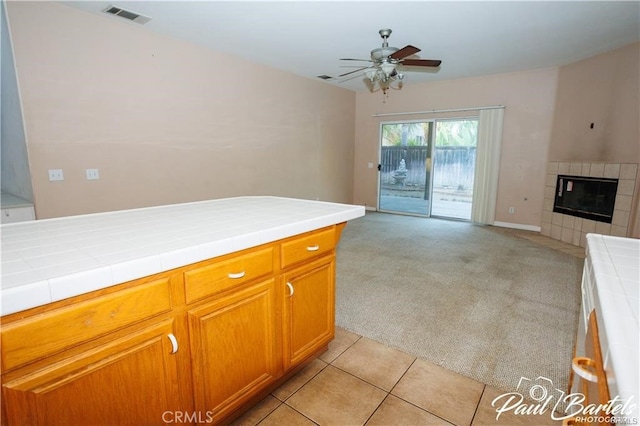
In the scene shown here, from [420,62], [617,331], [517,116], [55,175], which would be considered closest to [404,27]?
[420,62]

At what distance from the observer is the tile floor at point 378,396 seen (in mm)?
1545

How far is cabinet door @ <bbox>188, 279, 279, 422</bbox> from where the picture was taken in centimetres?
125

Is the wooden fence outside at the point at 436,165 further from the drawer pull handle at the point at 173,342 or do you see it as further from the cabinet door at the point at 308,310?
the drawer pull handle at the point at 173,342

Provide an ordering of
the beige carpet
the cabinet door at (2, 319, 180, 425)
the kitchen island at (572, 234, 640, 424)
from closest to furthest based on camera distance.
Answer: the kitchen island at (572, 234, 640, 424) → the cabinet door at (2, 319, 180, 425) → the beige carpet

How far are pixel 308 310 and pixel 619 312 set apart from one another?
1.28 m

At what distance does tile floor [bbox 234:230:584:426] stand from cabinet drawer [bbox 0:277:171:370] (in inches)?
34.2

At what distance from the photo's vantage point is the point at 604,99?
167 inches

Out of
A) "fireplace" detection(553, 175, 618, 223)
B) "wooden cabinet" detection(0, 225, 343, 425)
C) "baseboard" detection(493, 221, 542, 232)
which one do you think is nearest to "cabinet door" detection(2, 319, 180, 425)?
"wooden cabinet" detection(0, 225, 343, 425)

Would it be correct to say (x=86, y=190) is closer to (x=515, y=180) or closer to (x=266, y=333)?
(x=266, y=333)

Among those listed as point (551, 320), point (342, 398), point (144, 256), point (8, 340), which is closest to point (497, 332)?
point (551, 320)

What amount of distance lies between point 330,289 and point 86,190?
2853mm

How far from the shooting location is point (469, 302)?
2.79 meters

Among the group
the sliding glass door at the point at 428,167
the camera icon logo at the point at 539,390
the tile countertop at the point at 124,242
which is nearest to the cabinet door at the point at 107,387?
the tile countertop at the point at 124,242
